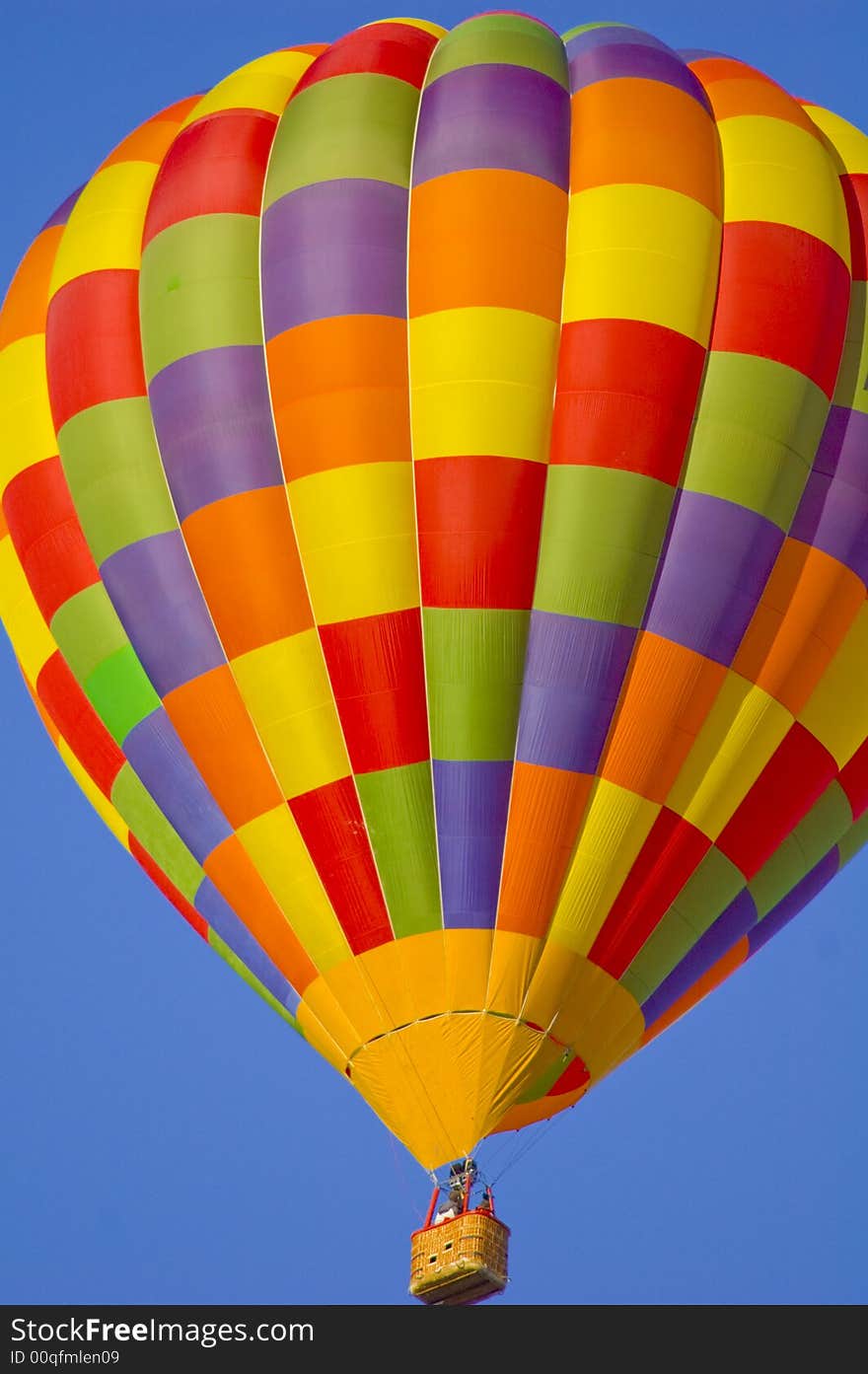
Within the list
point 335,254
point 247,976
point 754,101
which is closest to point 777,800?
point 247,976

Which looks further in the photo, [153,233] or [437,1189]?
[153,233]

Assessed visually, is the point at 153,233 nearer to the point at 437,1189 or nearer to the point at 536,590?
the point at 536,590

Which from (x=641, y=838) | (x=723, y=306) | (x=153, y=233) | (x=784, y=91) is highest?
(x=784, y=91)

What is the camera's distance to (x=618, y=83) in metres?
18.0

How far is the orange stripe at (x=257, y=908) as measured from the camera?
667 inches

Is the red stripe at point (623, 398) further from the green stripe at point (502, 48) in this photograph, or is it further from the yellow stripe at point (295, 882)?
the yellow stripe at point (295, 882)

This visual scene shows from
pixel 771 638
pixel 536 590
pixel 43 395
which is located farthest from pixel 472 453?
pixel 43 395

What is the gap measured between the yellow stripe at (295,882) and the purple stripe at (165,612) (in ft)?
3.49

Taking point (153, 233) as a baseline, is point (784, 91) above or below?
above

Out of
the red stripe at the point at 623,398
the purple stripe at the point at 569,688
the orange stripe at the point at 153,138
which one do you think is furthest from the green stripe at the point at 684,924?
the orange stripe at the point at 153,138

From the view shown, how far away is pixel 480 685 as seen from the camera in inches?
652

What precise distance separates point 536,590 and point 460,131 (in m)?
3.07

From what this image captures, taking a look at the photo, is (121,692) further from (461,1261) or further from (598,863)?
(461,1261)

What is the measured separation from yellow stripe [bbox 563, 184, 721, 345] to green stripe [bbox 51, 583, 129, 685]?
11.4 ft
